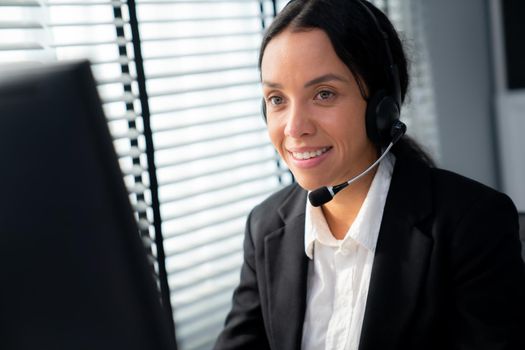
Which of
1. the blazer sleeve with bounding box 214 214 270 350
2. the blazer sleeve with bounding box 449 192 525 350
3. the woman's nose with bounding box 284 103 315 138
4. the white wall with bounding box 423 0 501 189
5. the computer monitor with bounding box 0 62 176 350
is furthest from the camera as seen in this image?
the white wall with bounding box 423 0 501 189

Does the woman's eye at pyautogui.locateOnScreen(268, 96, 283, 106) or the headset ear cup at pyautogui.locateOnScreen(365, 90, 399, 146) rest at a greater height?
the woman's eye at pyautogui.locateOnScreen(268, 96, 283, 106)

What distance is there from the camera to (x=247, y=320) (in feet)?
4.11

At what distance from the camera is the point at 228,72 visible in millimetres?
2117

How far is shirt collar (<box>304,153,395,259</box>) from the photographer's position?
113 cm

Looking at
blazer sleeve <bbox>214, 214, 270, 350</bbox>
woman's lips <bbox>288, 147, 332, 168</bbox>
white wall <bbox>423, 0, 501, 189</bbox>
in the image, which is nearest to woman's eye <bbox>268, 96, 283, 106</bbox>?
woman's lips <bbox>288, 147, 332, 168</bbox>

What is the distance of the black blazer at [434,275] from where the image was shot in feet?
3.27

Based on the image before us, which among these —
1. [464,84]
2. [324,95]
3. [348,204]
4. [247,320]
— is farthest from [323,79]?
[464,84]

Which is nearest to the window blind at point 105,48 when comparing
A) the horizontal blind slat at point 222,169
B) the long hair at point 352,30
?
the horizontal blind slat at point 222,169

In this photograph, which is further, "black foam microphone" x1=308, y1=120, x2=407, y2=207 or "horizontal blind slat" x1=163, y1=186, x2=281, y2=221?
"horizontal blind slat" x1=163, y1=186, x2=281, y2=221

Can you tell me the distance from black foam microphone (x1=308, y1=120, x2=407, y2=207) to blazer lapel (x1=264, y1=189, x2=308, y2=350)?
16 centimetres

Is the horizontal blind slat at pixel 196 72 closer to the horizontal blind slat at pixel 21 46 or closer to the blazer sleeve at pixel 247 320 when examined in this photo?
the horizontal blind slat at pixel 21 46

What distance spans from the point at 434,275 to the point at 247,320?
41 centimetres

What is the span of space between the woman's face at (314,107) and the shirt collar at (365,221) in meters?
0.06

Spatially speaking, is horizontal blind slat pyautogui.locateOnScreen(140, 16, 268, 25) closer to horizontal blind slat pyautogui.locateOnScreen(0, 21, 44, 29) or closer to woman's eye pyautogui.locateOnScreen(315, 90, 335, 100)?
horizontal blind slat pyautogui.locateOnScreen(0, 21, 44, 29)
